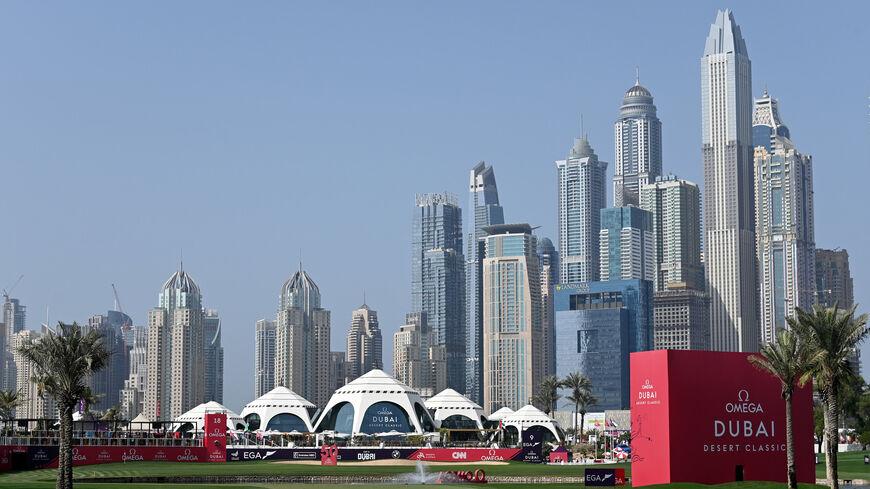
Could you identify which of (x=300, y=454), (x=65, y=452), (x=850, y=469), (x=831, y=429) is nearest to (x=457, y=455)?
(x=300, y=454)

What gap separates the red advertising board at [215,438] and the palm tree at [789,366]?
6544 centimetres

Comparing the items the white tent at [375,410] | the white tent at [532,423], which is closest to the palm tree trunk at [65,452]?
the white tent at [375,410]

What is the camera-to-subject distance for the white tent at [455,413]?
19050cm

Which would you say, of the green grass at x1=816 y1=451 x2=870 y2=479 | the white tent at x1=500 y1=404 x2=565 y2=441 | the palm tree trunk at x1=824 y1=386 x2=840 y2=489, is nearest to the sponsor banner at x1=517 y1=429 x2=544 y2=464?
the green grass at x1=816 y1=451 x2=870 y2=479

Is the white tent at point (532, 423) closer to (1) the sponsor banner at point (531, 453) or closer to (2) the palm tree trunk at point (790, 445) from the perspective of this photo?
(1) the sponsor banner at point (531, 453)

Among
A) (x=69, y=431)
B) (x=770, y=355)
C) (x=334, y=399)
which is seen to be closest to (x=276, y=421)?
(x=334, y=399)

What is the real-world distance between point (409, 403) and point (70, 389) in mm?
110567

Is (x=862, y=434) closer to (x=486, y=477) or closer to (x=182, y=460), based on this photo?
(x=486, y=477)

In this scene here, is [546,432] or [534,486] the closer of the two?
[534,486]

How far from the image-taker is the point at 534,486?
81875 millimetres

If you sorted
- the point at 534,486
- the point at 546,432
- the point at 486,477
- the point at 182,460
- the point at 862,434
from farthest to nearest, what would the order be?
the point at 546,432
the point at 862,434
the point at 182,460
the point at 486,477
the point at 534,486

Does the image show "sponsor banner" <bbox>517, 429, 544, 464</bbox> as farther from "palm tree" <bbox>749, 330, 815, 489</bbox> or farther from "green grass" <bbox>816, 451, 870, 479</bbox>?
"palm tree" <bbox>749, 330, 815, 489</bbox>

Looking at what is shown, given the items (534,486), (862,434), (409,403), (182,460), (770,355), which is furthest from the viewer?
(409,403)

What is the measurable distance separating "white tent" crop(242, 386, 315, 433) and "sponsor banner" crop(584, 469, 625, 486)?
115 metres
